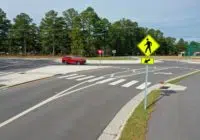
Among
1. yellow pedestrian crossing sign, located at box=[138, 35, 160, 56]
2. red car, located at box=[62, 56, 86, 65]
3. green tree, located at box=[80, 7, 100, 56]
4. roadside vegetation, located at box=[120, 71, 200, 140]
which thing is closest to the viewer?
roadside vegetation, located at box=[120, 71, 200, 140]

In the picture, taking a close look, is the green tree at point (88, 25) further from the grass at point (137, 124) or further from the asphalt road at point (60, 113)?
the grass at point (137, 124)

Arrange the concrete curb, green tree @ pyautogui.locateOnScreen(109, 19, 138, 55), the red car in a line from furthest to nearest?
green tree @ pyautogui.locateOnScreen(109, 19, 138, 55), the red car, the concrete curb

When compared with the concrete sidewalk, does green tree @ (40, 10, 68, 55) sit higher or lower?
higher

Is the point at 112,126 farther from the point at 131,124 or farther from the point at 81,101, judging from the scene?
the point at 81,101

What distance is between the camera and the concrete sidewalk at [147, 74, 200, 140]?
9414 millimetres

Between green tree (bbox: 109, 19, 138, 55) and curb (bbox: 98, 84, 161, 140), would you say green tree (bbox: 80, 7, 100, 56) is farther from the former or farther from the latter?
curb (bbox: 98, 84, 161, 140)

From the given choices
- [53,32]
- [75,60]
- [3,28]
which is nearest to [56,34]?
[53,32]

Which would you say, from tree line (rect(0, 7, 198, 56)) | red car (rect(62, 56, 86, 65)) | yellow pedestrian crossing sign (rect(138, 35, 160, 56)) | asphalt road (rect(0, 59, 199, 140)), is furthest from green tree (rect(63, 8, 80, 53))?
yellow pedestrian crossing sign (rect(138, 35, 160, 56))

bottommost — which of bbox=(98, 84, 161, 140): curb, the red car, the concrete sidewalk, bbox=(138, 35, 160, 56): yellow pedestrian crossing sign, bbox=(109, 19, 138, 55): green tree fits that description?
bbox=(98, 84, 161, 140): curb

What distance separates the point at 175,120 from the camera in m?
11.4

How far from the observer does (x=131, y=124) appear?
35.6 ft

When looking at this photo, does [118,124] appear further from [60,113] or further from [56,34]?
[56,34]

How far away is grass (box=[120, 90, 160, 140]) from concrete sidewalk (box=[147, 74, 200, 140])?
7.0 inches

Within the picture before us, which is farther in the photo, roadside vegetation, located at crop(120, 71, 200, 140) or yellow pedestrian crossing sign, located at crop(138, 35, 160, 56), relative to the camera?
yellow pedestrian crossing sign, located at crop(138, 35, 160, 56)
